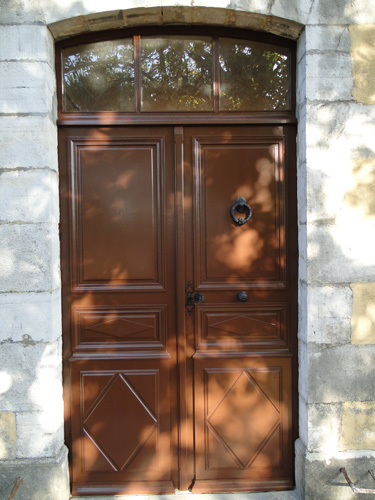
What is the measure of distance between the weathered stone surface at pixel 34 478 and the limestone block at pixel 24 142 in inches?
74.7

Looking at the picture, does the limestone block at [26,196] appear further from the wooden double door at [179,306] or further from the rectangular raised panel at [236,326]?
the rectangular raised panel at [236,326]

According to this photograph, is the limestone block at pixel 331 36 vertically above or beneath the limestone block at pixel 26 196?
above

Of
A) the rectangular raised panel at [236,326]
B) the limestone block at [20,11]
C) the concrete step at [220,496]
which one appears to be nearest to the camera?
the limestone block at [20,11]

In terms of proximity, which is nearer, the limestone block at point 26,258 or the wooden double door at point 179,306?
the limestone block at point 26,258

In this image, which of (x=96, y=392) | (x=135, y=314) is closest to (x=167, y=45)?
(x=135, y=314)

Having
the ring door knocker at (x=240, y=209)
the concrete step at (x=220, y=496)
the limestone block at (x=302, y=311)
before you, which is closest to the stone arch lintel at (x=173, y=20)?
the ring door knocker at (x=240, y=209)

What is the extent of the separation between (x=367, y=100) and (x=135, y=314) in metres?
2.09

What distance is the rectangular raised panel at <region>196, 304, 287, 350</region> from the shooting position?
3041 millimetres

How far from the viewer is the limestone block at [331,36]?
277 centimetres

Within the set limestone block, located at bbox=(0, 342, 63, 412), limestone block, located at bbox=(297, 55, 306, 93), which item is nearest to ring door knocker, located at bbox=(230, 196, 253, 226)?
limestone block, located at bbox=(297, 55, 306, 93)

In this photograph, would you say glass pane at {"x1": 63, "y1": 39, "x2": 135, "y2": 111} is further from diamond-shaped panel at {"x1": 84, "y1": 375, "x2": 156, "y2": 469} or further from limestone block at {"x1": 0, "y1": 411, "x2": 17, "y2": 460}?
limestone block at {"x1": 0, "y1": 411, "x2": 17, "y2": 460}

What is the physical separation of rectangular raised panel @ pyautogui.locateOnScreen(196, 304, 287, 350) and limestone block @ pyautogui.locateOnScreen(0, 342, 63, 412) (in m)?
1.03

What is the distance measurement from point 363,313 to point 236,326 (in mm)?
843

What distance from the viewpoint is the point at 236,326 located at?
305 cm
